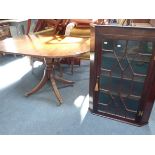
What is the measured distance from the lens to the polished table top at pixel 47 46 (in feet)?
6.36

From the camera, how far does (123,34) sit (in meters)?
1.53

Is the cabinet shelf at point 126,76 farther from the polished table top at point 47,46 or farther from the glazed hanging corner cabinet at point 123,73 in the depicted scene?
the polished table top at point 47,46

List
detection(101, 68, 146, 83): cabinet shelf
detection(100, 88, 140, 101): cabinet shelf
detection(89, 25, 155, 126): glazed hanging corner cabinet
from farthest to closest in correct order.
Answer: detection(100, 88, 140, 101): cabinet shelf < detection(101, 68, 146, 83): cabinet shelf < detection(89, 25, 155, 126): glazed hanging corner cabinet

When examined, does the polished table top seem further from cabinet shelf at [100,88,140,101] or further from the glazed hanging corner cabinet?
cabinet shelf at [100,88,140,101]

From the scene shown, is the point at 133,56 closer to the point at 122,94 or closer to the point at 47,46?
the point at 122,94

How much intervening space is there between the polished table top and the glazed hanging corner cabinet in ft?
1.05

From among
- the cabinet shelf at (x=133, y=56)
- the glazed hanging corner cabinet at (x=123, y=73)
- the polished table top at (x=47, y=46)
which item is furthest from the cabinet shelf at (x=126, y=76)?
the polished table top at (x=47, y=46)

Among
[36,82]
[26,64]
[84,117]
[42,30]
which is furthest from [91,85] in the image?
[26,64]

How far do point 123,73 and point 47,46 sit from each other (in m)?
0.98

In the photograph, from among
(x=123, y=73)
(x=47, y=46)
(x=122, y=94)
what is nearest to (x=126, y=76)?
(x=123, y=73)

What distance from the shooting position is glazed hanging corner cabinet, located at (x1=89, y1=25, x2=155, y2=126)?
60.8 inches

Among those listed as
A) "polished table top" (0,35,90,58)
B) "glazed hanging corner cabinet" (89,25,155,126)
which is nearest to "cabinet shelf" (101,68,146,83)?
"glazed hanging corner cabinet" (89,25,155,126)
